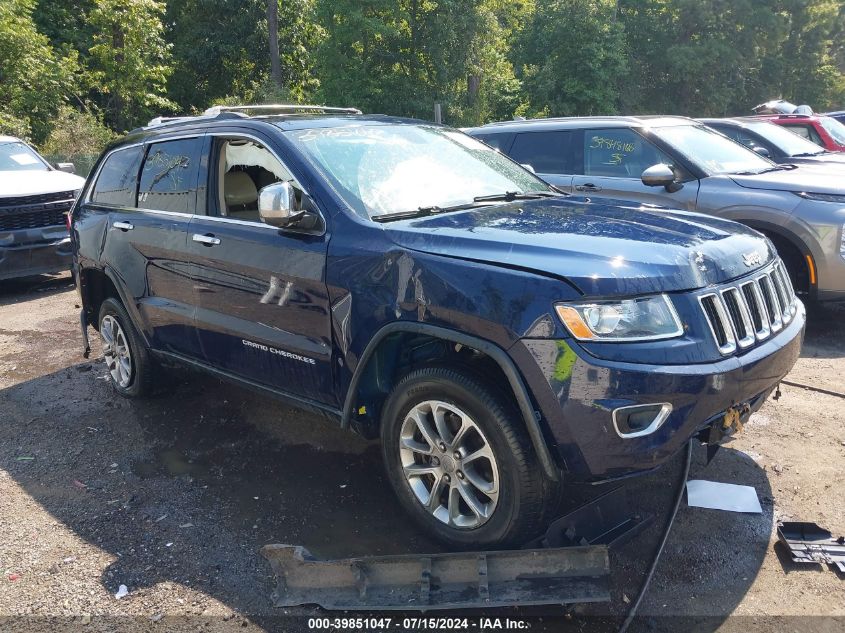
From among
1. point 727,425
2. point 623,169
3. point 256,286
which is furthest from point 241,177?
point 623,169

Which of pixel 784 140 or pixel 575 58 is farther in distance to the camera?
pixel 575 58

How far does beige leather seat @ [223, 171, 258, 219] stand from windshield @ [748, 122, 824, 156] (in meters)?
7.13

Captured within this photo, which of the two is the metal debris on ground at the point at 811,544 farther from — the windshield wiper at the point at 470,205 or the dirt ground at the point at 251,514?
the windshield wiper at the point at 470,205

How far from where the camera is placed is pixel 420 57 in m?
25.6

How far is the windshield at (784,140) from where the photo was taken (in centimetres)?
884

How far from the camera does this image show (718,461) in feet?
13.0

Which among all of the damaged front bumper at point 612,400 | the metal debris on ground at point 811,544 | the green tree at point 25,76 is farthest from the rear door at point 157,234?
the green tree at point 25,76

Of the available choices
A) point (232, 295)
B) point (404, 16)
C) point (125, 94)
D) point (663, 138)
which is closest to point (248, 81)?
point (125, 94)

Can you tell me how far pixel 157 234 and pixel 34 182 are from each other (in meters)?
6.60

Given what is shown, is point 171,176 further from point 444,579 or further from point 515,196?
point 444,579

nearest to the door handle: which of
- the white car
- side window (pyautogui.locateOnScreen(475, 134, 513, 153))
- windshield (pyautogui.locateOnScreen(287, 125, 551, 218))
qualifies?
windshield (pyautogui.locateOnScreen(287, 125, 551, 218))

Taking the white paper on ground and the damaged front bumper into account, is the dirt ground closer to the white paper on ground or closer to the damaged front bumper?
the white paper on ground

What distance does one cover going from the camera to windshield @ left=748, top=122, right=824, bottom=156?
348 inches

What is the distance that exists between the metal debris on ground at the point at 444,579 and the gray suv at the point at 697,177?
13.3ft
